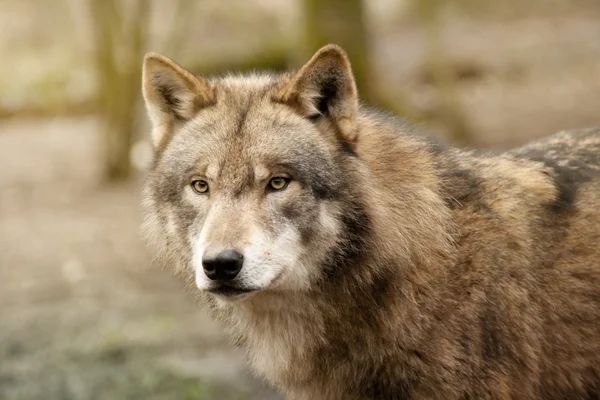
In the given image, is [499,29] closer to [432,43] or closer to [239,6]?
[239,6]

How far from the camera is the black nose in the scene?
12.9 feet

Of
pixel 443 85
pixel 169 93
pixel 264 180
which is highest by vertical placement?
pixel 169 93

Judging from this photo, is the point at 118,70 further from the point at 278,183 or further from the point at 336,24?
the point at 278,183

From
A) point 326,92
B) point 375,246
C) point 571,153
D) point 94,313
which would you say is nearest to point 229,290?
point 375,246

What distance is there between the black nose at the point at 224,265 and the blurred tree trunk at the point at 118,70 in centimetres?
939

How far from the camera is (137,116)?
1352 centimetres

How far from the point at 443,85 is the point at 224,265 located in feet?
32.7

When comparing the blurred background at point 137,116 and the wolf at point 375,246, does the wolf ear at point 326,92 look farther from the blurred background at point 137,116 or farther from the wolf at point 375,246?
the blurred background at point 137,116

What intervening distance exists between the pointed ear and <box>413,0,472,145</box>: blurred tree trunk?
8276 millimetres

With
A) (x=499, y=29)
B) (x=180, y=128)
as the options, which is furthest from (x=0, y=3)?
(x=180, y=128)

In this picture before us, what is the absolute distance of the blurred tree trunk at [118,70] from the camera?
12.7m

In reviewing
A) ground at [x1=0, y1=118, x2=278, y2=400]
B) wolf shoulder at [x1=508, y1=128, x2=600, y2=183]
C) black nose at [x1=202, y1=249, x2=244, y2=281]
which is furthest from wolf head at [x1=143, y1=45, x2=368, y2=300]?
ground at [x1=0, y1=118, x2=278, y2=400]

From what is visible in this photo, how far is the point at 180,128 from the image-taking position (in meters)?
4.74

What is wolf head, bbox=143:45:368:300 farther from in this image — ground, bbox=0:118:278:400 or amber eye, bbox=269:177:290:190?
ground, bbox=0:118:278:400
